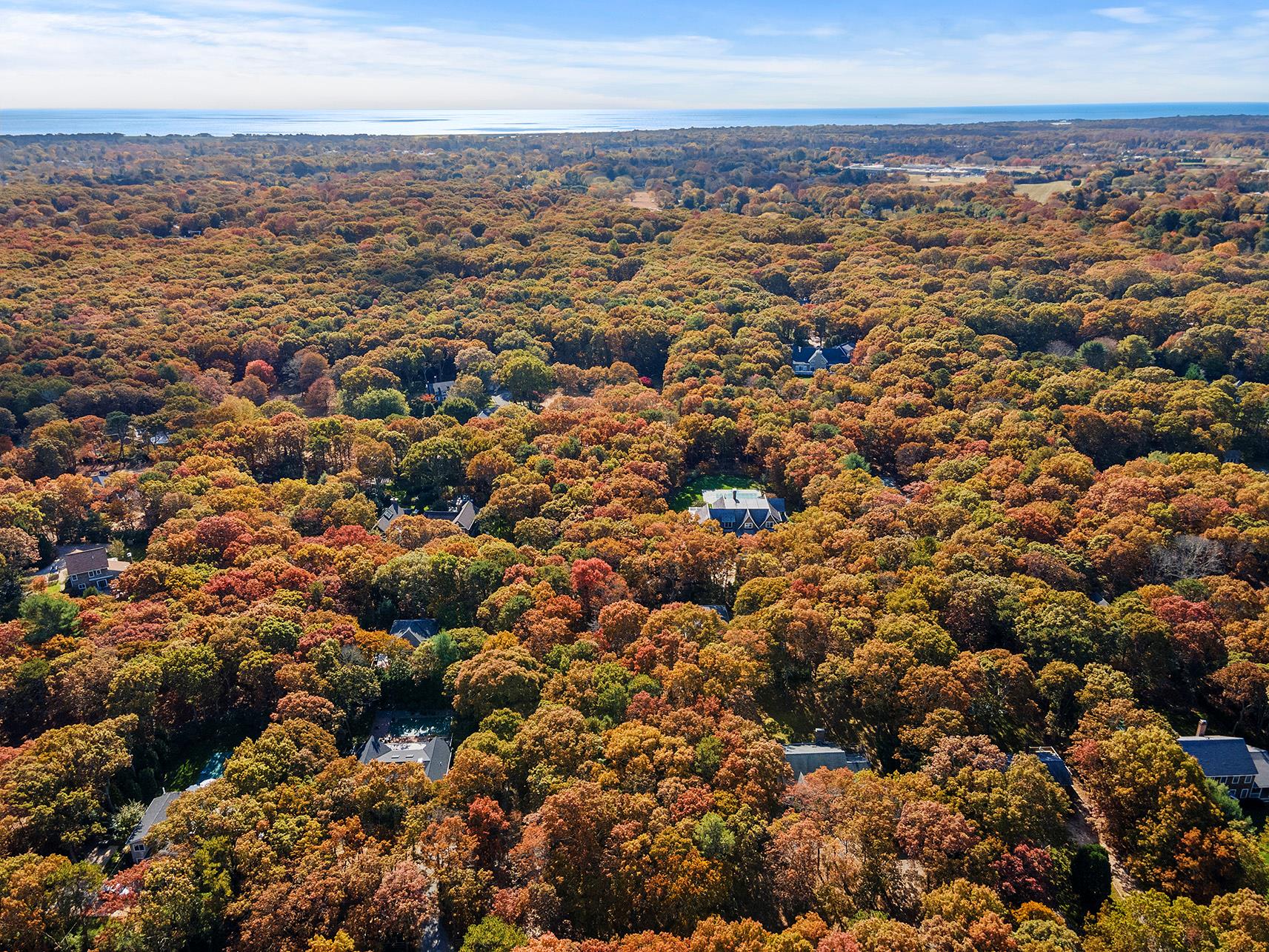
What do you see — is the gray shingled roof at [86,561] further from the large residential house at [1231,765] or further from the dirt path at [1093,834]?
the large residential house at [1231,765]

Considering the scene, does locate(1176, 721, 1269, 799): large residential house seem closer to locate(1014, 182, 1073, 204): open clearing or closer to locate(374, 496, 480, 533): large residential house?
locate(374, 496, 480, 533): large residential house

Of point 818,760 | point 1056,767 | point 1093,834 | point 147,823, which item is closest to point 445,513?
point 147,823

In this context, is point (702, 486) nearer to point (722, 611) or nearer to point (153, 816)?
point (722, 611)

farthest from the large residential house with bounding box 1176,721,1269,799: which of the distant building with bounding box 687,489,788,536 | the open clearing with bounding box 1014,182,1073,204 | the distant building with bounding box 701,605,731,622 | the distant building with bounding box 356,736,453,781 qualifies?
the open clearing with bounding box 1014,182,1073,204

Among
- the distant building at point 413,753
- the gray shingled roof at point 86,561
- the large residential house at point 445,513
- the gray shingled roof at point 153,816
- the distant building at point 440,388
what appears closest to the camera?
the gray shingled roof at point 153,816

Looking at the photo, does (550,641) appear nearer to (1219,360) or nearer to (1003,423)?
(1003,423)

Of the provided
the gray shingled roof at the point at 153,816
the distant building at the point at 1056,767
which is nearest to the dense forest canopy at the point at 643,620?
the distant building at the point at 1056,767

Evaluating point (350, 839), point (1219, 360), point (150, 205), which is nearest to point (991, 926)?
point (350, 839)
